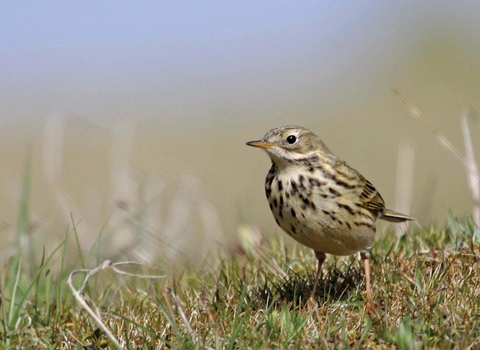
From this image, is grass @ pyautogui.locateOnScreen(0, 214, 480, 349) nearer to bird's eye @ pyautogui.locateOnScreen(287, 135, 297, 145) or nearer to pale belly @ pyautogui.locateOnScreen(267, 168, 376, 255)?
pale belly @ pyautogui.locateOnScreen(267, 168, 376, 255)

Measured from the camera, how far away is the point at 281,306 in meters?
5.00

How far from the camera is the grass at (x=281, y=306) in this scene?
4273mm

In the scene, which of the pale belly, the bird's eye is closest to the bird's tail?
the pale belly

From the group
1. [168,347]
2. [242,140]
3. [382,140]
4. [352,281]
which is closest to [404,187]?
[352,281]

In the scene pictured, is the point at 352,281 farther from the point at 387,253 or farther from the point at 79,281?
the point at 79,281

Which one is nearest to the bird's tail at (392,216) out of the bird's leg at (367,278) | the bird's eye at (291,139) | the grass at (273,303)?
the grass at (273,303)

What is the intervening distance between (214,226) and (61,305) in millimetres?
2313

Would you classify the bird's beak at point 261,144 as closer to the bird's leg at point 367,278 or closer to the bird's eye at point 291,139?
the bird's eye at point 291,139

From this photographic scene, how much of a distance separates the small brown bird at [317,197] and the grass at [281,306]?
215mm

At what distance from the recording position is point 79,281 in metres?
6.03

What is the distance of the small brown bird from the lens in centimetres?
502

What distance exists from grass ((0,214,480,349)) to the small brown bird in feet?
0.71

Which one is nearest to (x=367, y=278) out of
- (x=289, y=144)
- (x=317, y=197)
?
(x=317, y=197)

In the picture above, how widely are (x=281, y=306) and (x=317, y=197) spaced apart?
0.75 meters
